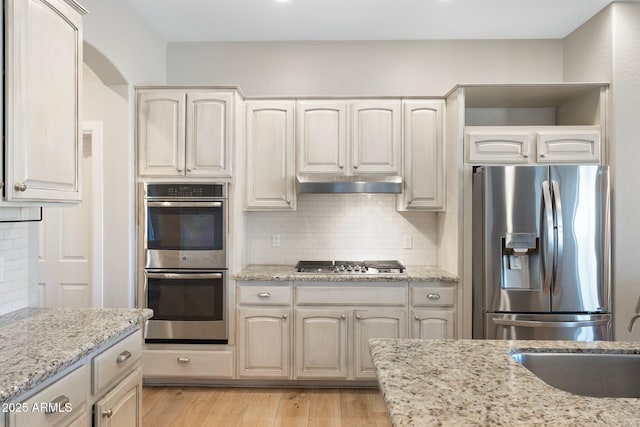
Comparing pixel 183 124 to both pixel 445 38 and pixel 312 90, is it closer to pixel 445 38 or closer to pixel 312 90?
pixel 312 90

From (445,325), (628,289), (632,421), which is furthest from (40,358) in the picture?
(628,289)

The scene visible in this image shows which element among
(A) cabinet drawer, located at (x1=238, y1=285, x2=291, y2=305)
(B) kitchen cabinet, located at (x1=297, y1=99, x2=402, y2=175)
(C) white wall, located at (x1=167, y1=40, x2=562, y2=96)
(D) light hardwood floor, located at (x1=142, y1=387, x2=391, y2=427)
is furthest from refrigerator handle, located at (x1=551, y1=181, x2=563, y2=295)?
(A) cabinet drawer, located at (x1=238, y1=285, x2=291, y2=305)

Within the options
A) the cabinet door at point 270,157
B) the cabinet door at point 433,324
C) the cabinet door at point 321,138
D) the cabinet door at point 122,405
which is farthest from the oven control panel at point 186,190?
the cabinet door at point 433,324

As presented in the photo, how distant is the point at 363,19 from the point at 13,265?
2.92 meters

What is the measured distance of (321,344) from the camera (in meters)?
3.05

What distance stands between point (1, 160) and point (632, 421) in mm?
2048

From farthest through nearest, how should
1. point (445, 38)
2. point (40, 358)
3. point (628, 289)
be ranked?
1. point (445, 38)
2. point (628, 289)
3. point (40, 358)

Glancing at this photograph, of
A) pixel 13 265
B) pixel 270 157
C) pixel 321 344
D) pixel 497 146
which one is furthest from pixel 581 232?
pixel 13 265

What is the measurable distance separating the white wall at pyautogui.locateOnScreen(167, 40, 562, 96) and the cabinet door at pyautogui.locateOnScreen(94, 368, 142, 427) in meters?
2.62

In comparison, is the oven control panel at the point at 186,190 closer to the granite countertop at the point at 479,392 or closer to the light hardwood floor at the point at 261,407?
the light hardwood floor at the point at 261,407

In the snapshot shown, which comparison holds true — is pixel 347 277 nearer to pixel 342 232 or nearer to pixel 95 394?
pixel 342 232

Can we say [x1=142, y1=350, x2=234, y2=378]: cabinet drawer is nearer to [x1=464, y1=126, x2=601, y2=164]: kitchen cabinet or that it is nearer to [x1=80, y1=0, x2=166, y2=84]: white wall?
[x1=80, y1=0, x2=166, y2=84]: white wall

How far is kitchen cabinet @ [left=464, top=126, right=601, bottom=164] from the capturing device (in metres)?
2.91

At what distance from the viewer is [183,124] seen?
3.08m
